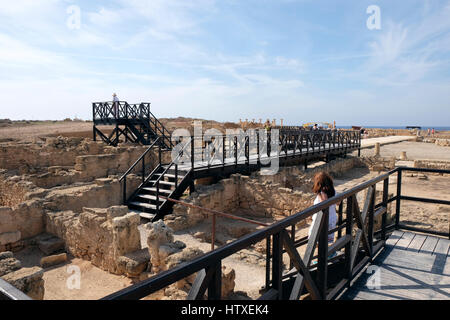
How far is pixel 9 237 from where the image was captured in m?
7.37

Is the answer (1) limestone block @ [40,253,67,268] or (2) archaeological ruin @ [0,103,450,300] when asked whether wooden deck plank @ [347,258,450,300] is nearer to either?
(2) archaeological ruin @ [0,103,450,300]

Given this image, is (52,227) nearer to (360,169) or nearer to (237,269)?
(237,269)

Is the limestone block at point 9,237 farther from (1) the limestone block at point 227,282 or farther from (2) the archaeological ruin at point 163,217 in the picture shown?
(1) the limestone block at point 227,282

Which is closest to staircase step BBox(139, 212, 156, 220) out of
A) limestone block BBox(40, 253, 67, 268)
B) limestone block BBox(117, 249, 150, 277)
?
limestone block BBox(40, 253, 67, 268)

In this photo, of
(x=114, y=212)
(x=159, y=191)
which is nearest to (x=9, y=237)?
(x=114, y=212)

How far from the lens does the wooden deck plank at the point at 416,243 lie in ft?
14.0

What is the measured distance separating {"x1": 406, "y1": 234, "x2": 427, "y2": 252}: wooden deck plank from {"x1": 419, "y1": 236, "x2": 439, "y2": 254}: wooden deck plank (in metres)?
0.05

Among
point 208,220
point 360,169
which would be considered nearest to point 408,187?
point 360,169

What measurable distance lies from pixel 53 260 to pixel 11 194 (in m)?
5.18

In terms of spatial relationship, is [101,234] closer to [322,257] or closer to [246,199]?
[246,199]

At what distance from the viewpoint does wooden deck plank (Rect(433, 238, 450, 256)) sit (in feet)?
13.6

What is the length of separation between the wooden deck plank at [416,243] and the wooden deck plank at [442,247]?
0.63 feet

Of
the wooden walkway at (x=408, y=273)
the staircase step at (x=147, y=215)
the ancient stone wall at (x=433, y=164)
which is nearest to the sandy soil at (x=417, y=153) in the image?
the ancient stone wall at (x=433, y=164)

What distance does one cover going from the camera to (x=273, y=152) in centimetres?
1567
